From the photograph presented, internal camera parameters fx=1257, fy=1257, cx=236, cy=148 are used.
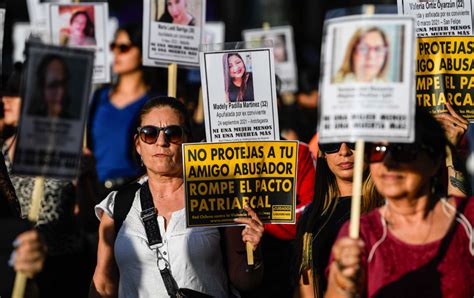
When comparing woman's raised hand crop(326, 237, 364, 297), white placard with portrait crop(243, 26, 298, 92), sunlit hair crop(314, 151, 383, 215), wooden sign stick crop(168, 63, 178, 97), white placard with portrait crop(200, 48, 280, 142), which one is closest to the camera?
woman's raised hand crop(326, 237, 364, 297)

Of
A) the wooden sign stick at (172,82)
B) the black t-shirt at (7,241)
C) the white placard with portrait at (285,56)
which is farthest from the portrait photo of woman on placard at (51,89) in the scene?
the white placard with portrait at (285,56)

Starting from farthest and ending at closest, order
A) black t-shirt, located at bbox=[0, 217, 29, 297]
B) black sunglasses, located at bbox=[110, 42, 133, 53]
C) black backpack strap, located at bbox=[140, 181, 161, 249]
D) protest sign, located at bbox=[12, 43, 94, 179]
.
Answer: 1. black sunglasses, located at bbox=[110, 42, 133, 53]
2. black backpack strap, located at bbox=[140, 181, 161, 249]
3. black t-shirt, located at bbox=[0, 217, 29, 297]
4. protest sign, located at bbox=[12, 43, 94, 179]

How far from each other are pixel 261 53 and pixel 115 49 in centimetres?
392

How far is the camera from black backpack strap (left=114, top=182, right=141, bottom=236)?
20.5 feet

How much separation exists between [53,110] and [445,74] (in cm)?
→ 250

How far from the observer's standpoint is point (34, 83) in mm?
5246

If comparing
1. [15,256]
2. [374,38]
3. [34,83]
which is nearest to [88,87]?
[34,83]

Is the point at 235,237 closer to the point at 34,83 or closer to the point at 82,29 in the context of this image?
the point at 34,83

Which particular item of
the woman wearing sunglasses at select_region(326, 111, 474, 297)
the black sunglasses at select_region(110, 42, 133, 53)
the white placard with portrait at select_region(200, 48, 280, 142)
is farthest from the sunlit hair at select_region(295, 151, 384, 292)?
the black sunglasses at select_region(110, 42, 133, 53)

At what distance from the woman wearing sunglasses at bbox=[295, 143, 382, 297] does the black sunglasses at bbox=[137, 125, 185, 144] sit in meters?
0.76

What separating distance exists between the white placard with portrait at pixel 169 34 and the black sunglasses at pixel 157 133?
1790 mm

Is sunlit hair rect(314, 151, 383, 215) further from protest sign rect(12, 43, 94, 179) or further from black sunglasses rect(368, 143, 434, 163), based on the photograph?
protest sign rect(12, 43, 94, 179)

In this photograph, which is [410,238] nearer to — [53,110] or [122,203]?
[53,110]

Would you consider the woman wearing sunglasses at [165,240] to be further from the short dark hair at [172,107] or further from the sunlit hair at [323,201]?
the sunlit hair at [323,201]
